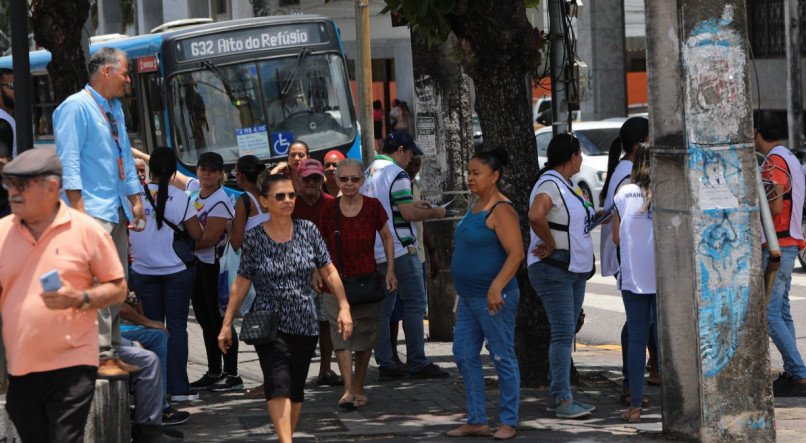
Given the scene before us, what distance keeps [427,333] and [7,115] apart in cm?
507

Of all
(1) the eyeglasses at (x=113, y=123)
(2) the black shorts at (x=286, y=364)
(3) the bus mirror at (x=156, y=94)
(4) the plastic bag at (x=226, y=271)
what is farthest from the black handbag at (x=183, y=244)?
(3) the bus mirror at (x=156, y=94)

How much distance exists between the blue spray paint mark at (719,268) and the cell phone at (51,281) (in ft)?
11.4

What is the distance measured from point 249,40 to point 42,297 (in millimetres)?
13370

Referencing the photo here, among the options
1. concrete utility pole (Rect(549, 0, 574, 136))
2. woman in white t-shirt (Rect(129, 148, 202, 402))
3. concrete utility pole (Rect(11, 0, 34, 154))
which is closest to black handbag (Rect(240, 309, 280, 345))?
concrete utility pole (Rect(11, 0, 34, 154))

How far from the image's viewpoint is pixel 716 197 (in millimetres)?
7375

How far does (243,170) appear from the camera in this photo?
411 inches

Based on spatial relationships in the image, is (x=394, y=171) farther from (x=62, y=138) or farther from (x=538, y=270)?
(x=62, y=138)

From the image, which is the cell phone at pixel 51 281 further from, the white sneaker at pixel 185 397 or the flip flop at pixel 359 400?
the white sneaker at pixel 185 397

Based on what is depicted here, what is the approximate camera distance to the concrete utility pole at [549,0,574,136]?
34.3 feet

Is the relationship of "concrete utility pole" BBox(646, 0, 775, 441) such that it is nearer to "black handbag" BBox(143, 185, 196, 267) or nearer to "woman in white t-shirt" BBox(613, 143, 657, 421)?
"woman in white t-shirt" BBox(613, 143, 657, 421)

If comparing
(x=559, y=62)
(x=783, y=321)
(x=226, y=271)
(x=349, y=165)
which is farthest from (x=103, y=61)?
(x=783, y=321)

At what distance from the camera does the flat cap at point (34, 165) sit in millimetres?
5633

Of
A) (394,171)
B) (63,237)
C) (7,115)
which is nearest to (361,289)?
(394,171)

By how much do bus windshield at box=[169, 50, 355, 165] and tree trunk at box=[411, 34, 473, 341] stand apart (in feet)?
21.0
